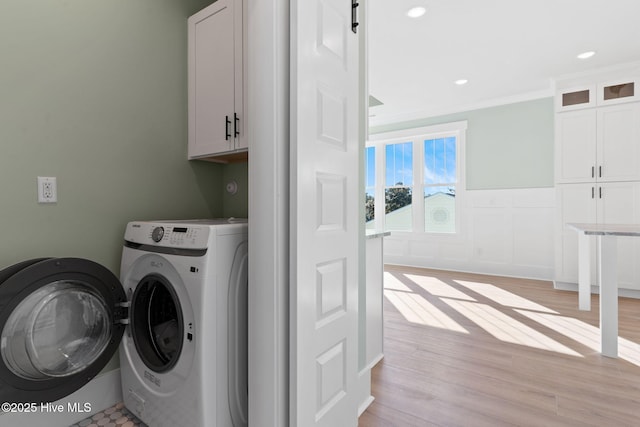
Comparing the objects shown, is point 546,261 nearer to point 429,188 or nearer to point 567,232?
point 567,232

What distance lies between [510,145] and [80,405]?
565cm

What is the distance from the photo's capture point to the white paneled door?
3.84ft

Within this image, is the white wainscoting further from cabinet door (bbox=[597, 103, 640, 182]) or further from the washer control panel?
the washer control panel

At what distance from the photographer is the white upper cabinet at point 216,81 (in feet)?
5.83

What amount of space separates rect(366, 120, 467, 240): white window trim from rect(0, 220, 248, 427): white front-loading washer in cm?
421

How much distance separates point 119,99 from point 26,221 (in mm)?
777

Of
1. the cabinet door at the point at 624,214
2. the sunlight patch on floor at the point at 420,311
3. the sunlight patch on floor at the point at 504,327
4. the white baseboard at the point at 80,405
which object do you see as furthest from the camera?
the cabinet door at the point at 624,214

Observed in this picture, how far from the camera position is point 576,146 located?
3936 millimetres

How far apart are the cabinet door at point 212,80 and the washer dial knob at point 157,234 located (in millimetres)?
618

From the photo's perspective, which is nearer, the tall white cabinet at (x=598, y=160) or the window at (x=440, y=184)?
the tall white cabinet at (x=598, y=160)

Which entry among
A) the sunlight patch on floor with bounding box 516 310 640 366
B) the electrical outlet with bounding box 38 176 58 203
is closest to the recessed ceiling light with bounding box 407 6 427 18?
the electrical outlet with bounding box 38 176 58 203

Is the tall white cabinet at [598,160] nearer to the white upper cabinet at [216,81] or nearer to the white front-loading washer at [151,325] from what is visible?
the white upper cabinet at [216,81]

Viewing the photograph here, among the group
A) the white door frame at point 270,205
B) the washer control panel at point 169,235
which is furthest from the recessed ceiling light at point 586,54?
the washer control panel at point 169,235

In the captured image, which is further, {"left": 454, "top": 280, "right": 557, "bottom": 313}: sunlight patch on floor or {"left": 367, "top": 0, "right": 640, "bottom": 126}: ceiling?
{"left": 454, "top": 280, "right": 557, "bottom": 313}: sunlight patch on floor
